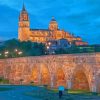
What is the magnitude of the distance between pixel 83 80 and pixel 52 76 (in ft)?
24.7

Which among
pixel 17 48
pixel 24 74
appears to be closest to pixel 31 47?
pixel 17 48

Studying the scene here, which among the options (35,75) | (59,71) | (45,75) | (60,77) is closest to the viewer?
(59,71)

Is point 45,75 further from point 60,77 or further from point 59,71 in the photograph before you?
point 59,71

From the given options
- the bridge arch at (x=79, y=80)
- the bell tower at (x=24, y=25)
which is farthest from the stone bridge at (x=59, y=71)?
the bell tower at (x=24, y=25)

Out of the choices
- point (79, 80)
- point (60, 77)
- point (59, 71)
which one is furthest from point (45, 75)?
point (79, 80)

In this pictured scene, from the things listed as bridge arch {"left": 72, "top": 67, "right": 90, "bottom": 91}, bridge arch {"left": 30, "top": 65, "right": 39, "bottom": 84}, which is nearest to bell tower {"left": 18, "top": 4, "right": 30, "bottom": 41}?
bridge arch {"left": 30, "top": 65, "right": 39, "bottom": 84}

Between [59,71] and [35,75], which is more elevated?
[59,71]

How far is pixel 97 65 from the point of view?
50469 mm

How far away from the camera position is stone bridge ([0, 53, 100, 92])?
51.3 m

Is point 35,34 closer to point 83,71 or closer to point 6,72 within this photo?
point 6,72

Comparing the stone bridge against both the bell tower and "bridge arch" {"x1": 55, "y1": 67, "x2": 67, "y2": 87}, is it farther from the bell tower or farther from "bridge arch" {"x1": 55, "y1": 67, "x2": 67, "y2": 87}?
the bell tower

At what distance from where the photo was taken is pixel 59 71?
61250 millimetres

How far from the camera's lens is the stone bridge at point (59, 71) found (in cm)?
5128

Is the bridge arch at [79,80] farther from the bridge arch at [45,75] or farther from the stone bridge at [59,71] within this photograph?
the bridge arch at [45,75]
